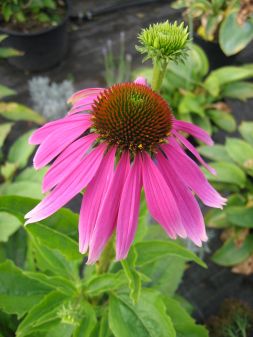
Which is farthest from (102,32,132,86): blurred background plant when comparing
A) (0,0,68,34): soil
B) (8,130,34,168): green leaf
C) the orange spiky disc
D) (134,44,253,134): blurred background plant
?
the orange spiky disc

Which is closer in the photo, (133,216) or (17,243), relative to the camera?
(133,216)

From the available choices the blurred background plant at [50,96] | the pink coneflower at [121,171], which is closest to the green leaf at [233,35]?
the blurred background plant at [50,96]

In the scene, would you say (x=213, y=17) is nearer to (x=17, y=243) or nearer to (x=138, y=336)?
(x=17, y=243)

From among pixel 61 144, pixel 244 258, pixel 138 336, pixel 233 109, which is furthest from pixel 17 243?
pixel 233 109

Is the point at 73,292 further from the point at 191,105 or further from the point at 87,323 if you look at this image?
the point at 191,105

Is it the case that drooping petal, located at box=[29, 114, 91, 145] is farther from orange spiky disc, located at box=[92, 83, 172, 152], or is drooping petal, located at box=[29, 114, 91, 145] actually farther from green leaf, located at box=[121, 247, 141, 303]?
green leaf, located at box=[121, 247, 141, 303]

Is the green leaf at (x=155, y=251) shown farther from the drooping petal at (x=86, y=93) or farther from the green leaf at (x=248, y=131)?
the green leaf at (x=248, y=131)
